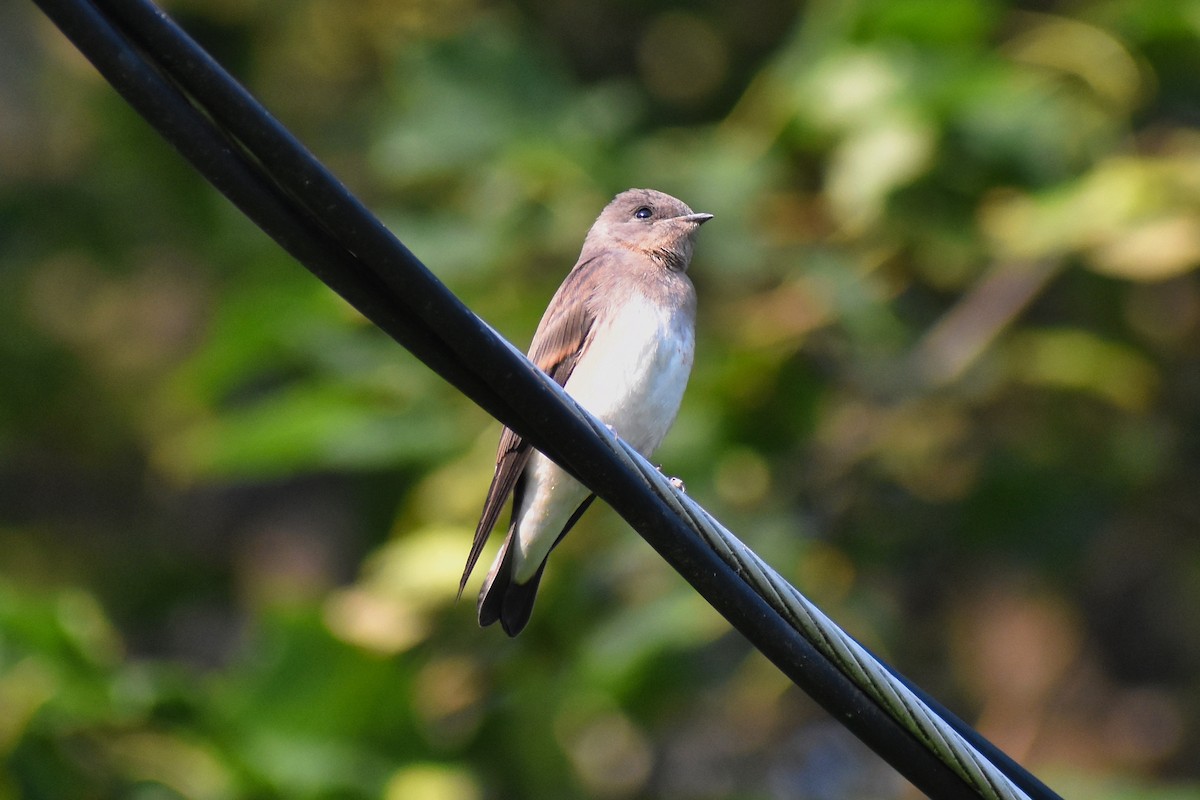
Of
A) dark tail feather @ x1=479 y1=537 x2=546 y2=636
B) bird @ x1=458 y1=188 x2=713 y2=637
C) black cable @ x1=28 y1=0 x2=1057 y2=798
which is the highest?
bird @ x1=458 y1=188 x2=713 y2=637

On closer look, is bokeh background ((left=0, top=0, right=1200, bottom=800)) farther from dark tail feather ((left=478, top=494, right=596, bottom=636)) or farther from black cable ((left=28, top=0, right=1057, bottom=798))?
black cable ((left=28, top=0, right=1057, bottom=798))

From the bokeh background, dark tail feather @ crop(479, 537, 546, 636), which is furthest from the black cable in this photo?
the bokeh background

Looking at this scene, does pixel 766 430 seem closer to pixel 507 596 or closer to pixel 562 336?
pixel 562 336

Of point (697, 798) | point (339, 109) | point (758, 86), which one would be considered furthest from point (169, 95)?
point (339, 109)

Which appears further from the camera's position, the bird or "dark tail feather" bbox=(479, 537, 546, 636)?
"dark tail feather" bbox=(479, 537, 546, 636)

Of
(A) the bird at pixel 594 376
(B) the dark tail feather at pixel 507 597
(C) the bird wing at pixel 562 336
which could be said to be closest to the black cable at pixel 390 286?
(A) the bird at pixel 594 376

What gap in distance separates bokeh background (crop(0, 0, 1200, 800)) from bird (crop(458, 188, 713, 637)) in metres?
0.93

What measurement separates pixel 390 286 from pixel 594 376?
7.45 ft

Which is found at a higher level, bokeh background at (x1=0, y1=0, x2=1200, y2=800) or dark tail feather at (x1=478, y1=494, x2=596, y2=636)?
bokeh background at (x1=0, y1=0, x2=1200, y2=800)

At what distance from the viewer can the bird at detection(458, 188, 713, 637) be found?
4.57 m

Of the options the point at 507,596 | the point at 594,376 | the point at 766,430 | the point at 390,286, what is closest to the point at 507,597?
the point at 507,596

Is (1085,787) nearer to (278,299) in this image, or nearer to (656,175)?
(656,175)

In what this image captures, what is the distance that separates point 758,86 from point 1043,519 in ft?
8.31

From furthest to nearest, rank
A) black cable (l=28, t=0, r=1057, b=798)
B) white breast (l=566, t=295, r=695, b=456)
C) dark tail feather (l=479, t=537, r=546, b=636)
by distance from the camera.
Answer: dark tail feather (l=479, t=537, r=546, b=636) < white breast (l=566, t=295, r=695, b=456) < black cable (l=28, t=0, r=1057, b=798)
